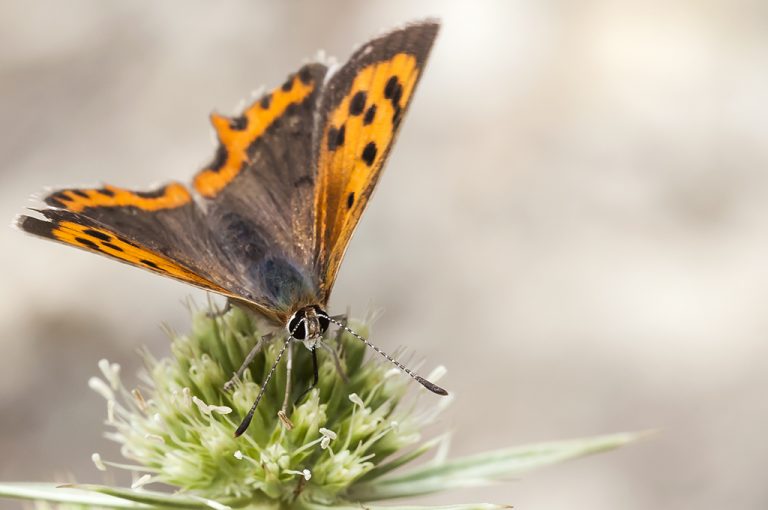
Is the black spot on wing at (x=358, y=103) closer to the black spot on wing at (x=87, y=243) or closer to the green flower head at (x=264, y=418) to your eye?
the green flower head at (x=264, y=418)

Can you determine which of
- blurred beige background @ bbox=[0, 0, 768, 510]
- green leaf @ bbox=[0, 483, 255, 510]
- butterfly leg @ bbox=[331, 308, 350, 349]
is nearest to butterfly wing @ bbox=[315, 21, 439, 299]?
butterfly leg @ bbox=[331, 308, 350, 349]

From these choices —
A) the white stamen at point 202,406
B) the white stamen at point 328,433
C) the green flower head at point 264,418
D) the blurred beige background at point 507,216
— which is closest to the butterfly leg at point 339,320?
the green flower head at point 264,418

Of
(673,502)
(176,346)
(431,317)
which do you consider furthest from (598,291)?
(176,346)

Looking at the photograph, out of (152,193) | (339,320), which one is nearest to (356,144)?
(339,320)

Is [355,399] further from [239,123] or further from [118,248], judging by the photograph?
[239,123]

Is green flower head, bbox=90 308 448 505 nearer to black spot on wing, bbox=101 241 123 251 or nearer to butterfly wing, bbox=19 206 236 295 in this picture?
butterfly wing, bbox=19 206 236 295

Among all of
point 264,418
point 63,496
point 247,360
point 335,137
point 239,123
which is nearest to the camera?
point 63,496

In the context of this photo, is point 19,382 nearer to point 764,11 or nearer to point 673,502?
point 673,502
